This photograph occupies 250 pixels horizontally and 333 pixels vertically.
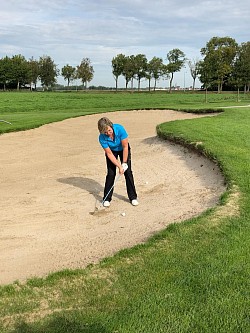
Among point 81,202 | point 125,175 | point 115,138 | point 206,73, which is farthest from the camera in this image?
point 206,73

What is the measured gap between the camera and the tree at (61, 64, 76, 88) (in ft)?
384

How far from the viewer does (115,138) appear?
7883 mm

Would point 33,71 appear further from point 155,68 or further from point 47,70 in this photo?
point 155,68

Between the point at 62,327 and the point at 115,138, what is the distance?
4.54 metres

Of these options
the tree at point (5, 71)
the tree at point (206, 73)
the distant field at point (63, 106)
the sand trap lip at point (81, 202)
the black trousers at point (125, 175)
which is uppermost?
the tree at point (5, 71)

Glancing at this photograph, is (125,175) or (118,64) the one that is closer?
(125,175)

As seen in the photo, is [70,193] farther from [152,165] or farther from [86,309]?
[86,309]

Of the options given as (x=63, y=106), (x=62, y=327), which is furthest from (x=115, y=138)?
(x=63, y=106)

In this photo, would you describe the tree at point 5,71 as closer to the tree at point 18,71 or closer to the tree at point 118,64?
the tree at point 18,71

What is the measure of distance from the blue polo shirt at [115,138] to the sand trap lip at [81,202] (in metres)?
1.22

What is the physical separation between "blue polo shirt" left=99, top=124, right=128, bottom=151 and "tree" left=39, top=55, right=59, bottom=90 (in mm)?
115336

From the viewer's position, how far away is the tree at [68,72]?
11699 cm

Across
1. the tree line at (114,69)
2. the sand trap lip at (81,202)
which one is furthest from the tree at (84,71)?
the sand trap lip at (81,202)

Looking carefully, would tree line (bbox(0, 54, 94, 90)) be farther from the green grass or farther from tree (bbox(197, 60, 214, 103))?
the green grass
